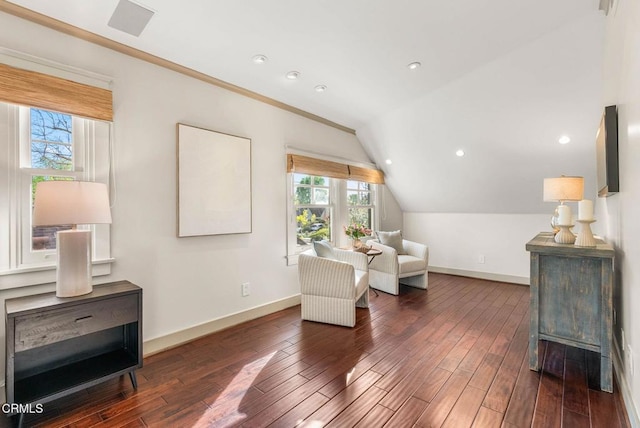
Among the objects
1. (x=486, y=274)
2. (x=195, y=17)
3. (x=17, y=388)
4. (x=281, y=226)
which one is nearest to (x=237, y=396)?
(x=17, y=388)

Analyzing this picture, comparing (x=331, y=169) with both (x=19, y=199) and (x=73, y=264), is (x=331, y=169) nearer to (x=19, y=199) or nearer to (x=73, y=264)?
(x=73, y=264)

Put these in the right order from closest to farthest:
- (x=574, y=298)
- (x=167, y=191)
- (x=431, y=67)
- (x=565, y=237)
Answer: (x=574, y=298) < (x=565, y=237) < (x=167, y=191) < (x=431, y=67)

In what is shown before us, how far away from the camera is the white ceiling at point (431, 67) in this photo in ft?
6.93

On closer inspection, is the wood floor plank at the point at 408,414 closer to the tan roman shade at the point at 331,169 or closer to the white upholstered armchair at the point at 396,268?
the white upholstered armchair at the point at 396,268

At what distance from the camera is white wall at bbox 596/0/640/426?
147 centimetres

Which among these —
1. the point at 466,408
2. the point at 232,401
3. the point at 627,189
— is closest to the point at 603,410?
the point at 466,408

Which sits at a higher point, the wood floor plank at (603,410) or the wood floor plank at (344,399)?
the wood floor plank at (603,410)

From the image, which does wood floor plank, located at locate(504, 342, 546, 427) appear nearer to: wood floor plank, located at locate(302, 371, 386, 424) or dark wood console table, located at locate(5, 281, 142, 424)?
wood floor plank, located at locate(302, 371, 386, 424)

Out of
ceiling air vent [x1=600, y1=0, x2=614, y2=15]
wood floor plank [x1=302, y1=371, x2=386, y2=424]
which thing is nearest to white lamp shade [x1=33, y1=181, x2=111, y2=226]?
Result: wood floor plank [x1=302, y1=371, x2=386, y2=424]

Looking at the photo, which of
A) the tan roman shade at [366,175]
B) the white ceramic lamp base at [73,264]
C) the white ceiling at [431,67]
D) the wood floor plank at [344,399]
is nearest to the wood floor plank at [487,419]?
the wood floor plank at [344,399]

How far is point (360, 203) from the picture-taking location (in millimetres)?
5039

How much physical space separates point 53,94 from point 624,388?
3.99 metres

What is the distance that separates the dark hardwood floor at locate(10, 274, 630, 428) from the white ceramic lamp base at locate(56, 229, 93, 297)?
2.32ft

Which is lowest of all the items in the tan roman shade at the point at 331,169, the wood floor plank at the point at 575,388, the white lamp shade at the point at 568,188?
the wood floor plank at the point at 575,388
